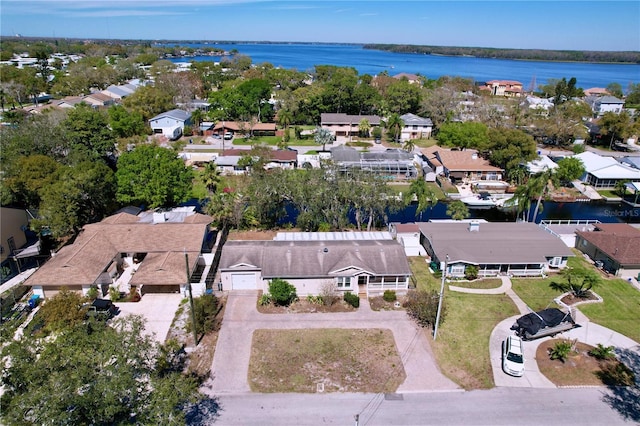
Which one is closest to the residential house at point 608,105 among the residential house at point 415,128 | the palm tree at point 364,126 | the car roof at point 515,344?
the residential house at point 415,128

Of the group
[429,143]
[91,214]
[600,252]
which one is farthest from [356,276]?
[429,143]

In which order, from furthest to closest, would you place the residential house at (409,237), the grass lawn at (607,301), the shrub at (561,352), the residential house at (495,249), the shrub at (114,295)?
the residential house at (409,237), the residential house at (495,249), the shrub at (114,295), the grass lawn at (607,301), the shrub at (561,352)

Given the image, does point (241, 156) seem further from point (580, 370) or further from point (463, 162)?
point (580, 370)

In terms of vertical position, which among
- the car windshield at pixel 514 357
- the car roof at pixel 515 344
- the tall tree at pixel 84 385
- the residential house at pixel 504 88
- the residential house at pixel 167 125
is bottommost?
the car windshield at pixel 514 357

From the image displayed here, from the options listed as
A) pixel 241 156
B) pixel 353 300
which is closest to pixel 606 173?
pixel 353 300

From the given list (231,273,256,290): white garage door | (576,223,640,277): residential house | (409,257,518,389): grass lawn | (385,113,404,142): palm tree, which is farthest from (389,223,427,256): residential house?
(385,113,404,142): palm tree

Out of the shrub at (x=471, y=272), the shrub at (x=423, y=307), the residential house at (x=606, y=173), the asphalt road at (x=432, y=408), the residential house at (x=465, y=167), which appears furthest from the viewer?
the residential house at (x=465, y=167)

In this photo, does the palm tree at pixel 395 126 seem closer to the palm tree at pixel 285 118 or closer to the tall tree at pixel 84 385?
the palm tree at pixel 285 118
